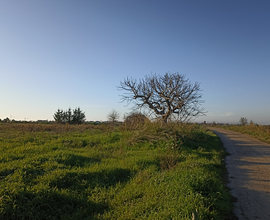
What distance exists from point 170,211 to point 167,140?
7.35 metres

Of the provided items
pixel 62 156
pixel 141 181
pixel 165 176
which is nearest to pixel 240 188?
pixel 165 176

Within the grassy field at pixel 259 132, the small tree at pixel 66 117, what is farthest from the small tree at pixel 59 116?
the grassy field at pixel 259 132

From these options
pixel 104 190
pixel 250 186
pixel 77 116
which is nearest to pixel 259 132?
pixel 250 186

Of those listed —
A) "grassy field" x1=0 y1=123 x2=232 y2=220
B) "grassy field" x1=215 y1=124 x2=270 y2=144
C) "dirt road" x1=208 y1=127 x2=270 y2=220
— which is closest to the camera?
"grassy field" x1=0 y1=123 x2=232 y2=220

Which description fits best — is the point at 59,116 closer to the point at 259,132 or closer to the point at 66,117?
the point at 66,117

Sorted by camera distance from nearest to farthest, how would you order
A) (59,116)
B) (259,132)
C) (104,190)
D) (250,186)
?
(104,190) < (250,186) < (259,132) < (59,116)

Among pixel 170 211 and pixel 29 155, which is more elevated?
pixel 29 155

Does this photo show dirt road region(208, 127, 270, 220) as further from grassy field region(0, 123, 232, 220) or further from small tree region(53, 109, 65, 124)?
small tree region(53, 109, 65, 124)

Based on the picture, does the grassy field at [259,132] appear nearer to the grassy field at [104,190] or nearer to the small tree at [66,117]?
the grassy field at [104,190]

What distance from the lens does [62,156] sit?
7527 millimetres

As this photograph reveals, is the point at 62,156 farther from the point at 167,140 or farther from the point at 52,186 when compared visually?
the point at 167,140

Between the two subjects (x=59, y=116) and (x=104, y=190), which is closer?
(x=104, y=190)

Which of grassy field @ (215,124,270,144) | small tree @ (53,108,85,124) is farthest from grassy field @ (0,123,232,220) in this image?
small tree @ (53,108,85,124)

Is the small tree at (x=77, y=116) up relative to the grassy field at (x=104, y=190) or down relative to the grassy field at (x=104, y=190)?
up
